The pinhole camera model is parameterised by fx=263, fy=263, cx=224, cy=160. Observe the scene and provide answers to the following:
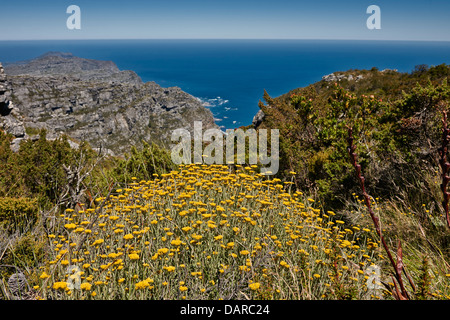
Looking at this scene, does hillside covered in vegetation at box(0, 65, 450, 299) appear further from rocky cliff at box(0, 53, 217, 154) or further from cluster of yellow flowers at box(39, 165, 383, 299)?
rocky cliff at box(0, 53, 217, 154)

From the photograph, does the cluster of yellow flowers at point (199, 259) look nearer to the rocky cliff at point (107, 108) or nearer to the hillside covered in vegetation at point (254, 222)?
the hillside covered in vegetation at point (254, 222)

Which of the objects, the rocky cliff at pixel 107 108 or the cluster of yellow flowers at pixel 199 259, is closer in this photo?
the cluster of yellow flowers at pixel 199 259

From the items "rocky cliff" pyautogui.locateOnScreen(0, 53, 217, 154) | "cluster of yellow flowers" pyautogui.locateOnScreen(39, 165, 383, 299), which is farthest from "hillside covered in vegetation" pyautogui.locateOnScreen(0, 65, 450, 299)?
"rocky cliff" pyautogui.locateOnScreen(0, 53, 217, 154)

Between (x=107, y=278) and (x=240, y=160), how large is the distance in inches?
210

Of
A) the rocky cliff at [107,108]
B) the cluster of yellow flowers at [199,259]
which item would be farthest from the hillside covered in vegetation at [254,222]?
the rocky cliff at [107,108]

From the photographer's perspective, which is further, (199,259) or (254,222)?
(254,222)

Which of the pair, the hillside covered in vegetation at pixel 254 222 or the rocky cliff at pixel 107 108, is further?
the rocky cliff at pixel 107 108

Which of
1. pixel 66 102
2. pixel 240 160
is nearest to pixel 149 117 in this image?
pixel 66 102

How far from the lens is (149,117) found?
17500 centimetres

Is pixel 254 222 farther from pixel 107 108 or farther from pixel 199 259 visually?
pixel 107 108

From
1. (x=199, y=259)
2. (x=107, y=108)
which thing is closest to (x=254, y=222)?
(x=199, y=259)

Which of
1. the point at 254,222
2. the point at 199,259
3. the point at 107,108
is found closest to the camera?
the point at 199,259
